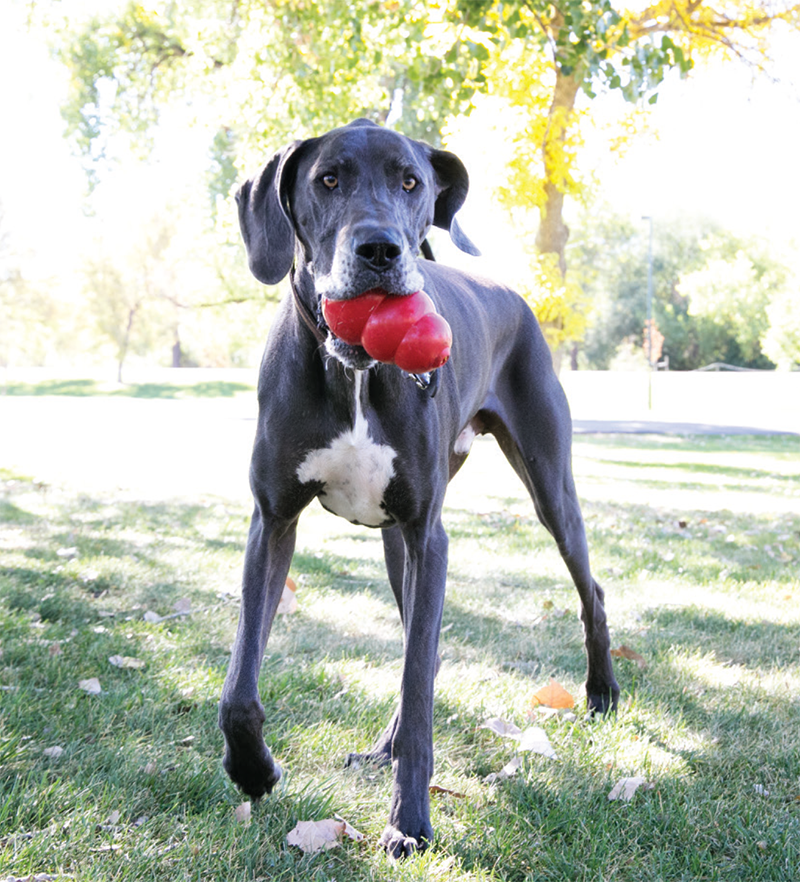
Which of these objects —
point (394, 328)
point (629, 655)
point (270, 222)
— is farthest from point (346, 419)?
point (629, 655)

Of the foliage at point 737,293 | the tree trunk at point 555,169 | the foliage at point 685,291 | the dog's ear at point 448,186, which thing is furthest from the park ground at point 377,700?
the foliage at point 737,293

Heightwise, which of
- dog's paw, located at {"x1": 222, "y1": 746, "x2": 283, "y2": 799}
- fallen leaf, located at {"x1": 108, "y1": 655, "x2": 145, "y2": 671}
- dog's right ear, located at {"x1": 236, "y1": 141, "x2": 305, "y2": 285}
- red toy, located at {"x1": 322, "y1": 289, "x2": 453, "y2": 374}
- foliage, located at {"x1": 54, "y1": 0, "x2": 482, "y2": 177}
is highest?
foliage, located at {"x1": 54, "y1": 0, "x2": 482, "y2": 177}

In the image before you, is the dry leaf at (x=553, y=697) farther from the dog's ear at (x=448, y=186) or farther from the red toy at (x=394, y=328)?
the dog's ear at (x=448, y=186)

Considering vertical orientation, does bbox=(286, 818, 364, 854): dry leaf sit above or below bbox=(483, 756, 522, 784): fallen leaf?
above

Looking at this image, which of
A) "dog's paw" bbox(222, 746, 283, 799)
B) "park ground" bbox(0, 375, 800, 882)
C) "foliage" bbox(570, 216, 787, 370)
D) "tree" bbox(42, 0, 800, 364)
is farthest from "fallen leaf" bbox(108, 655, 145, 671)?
"foliage" bbox(570, 216, 787, 370)

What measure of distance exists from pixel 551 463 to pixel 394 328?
4.96 ft

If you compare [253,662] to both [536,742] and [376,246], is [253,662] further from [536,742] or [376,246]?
[376,246]

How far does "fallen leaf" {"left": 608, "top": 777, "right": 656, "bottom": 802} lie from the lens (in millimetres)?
2578

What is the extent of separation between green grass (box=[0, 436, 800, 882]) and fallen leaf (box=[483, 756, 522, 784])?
4cm

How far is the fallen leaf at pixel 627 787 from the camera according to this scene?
2.58 metres

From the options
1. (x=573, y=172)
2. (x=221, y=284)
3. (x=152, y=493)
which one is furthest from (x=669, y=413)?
(x=152, y=493)

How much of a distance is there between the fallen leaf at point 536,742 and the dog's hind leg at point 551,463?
49 cm

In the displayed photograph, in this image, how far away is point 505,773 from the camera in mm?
2699

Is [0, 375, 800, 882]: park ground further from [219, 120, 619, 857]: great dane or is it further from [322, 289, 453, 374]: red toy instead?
[322, 289, 453, 374]: red toy
